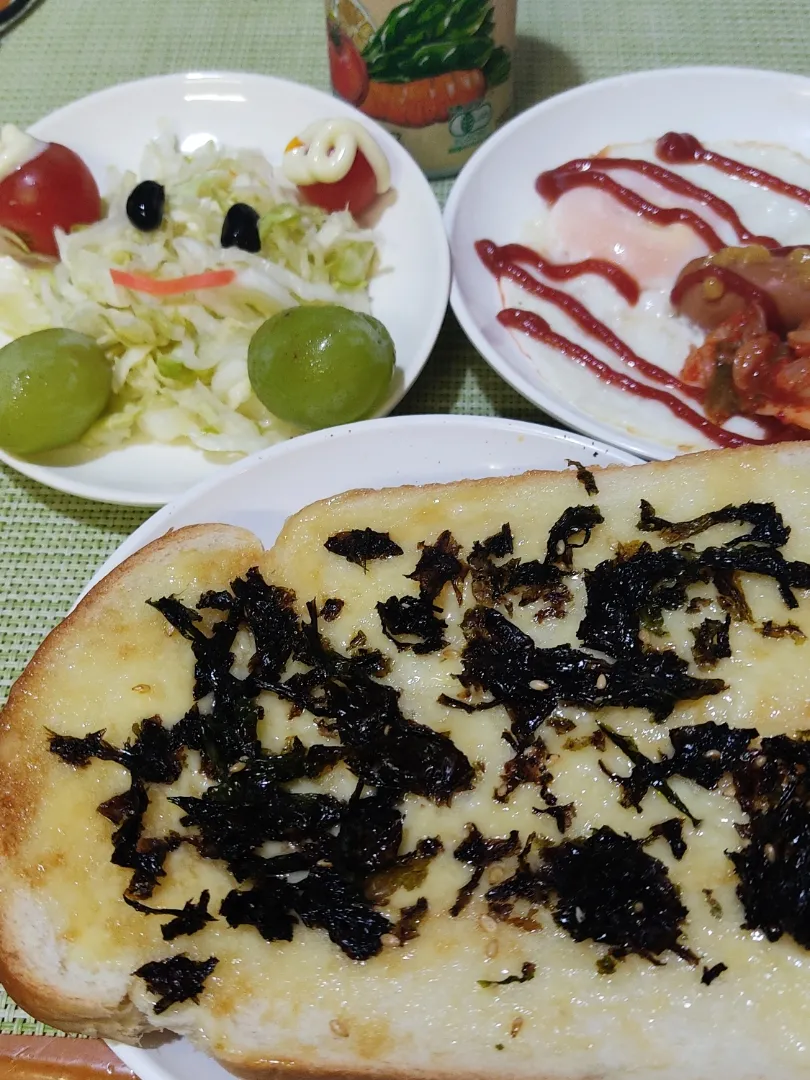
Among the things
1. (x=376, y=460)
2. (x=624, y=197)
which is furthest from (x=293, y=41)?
(x=376, y=460)

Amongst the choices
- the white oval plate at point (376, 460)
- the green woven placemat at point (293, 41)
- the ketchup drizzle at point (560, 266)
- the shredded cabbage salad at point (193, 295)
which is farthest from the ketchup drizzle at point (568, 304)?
the green woven placemat at point (293, 41)

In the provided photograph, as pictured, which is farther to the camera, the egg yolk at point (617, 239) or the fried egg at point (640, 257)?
the egg yolk at point (617, 239)

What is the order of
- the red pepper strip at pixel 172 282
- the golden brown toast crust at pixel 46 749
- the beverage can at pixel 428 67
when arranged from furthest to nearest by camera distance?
the red pepper strip at pixel 172 282 < the beverage can at pixel 428 67 < the golden brown toast crust at pixel 46 749

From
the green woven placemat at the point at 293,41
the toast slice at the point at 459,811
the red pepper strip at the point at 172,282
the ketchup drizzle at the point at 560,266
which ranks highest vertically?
the green woven placemat at the point at 293,41

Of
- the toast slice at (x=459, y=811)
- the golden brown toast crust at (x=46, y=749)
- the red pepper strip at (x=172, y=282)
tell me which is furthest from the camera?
the red pepper strip at (x=172, y=282)

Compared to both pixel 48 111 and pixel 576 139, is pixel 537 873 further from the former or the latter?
pixel 48 111

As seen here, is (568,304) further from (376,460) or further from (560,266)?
(376,460)

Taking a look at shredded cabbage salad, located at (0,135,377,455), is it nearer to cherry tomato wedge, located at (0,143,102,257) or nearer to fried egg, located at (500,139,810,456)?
cherry tomato wedge, located at (0,143,102,257)

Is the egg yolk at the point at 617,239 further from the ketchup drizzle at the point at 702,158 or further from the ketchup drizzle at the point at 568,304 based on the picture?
the ketchup drizzle at the point at 702,158
